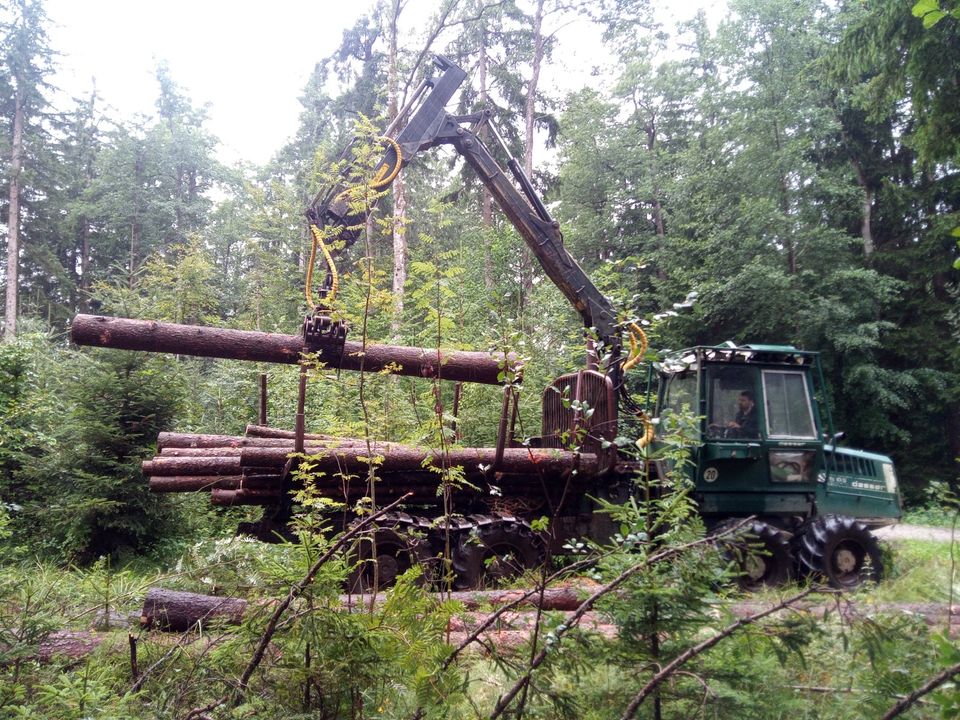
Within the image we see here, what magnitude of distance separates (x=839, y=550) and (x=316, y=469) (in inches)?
219

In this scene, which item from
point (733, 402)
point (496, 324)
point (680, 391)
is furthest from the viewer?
point (680, 391)

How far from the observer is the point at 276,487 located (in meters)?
6.71

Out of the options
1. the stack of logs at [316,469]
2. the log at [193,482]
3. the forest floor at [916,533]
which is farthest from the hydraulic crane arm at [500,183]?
the forest floor at [916,533]

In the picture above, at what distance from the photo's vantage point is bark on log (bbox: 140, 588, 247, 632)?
146 inches

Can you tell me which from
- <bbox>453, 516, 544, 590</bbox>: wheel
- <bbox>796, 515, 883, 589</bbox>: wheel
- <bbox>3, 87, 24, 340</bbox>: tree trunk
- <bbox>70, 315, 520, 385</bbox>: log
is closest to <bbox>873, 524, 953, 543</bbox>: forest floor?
<bbox>796, 515, 883, 589</bbox>: wheel

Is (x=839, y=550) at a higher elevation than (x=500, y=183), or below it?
below

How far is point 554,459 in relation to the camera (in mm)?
7086

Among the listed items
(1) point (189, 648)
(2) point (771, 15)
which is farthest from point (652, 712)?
(2) point (771, 15)

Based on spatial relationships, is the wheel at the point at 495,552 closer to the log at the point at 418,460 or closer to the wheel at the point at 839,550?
the log at the point at 418,460

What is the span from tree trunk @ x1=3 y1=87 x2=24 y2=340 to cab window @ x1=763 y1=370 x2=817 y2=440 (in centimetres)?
2580

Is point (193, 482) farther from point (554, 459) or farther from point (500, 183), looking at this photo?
point (500, 183)

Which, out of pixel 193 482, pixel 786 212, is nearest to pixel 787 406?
pixel 193 482

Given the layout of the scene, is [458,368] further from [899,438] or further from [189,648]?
[899,438]

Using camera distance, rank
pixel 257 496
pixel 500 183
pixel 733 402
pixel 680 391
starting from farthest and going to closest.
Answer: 1. pixel 500 183
2. pixel 680 391
3. pixel 733 402
4. pixel 257 496
